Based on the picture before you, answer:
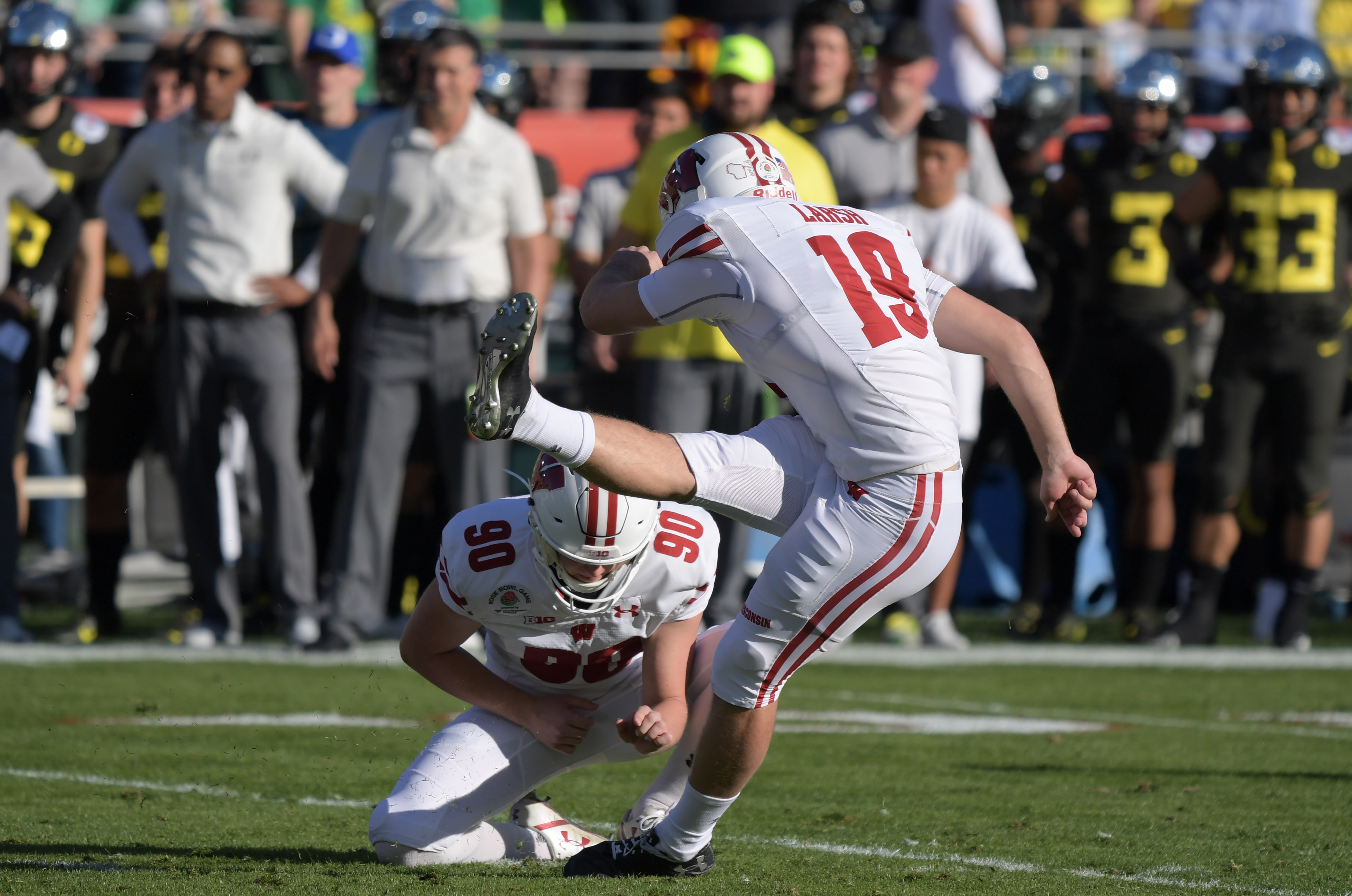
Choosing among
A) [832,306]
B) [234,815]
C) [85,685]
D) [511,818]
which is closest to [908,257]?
[832,306]

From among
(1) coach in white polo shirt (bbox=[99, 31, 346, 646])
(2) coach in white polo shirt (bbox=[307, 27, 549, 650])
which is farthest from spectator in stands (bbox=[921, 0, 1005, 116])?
(1) coach in white polo shirt (bbox=[99, 31, 346, 646])

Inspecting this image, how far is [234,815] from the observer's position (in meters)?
4.47

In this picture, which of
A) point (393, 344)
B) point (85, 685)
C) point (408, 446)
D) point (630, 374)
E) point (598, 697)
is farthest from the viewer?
point (630, 374)

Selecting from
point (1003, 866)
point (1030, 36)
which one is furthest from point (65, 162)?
point (1030, 36)

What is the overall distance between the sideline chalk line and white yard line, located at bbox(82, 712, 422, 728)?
2.66ft

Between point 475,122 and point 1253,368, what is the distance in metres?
3.51

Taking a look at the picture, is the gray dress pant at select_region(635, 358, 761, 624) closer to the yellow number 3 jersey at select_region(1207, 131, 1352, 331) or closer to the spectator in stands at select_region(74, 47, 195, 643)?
the spectator in stands at select_region(74, 47, 195, 643)

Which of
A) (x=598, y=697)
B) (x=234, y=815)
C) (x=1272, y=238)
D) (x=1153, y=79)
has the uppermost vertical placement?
(x=1153, y=79)

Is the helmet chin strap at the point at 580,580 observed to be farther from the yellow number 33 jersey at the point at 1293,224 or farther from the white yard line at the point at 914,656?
the yellow number 33 jersey at the point at 1293,224

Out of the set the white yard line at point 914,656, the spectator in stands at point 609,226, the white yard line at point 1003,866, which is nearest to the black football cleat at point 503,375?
the white yard line at point 1003,866

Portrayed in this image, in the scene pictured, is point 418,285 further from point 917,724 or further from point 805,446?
point 805,446

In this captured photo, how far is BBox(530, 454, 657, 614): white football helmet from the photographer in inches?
153

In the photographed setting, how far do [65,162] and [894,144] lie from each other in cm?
368

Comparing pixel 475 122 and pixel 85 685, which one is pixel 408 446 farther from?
pixel 85 685
